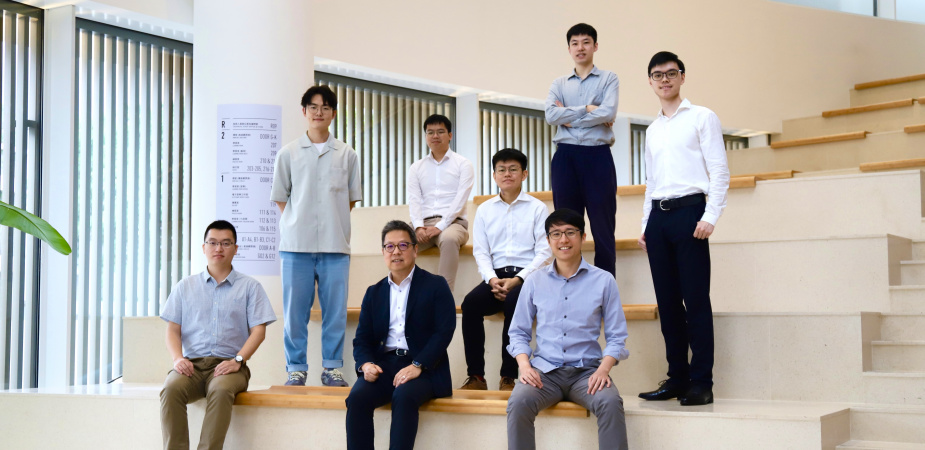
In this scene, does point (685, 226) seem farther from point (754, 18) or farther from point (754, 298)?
point (754, 18)

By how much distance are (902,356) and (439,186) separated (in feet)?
7.42

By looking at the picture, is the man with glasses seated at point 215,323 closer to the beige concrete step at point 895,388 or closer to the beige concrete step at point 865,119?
the beige concrete step at point 895,388

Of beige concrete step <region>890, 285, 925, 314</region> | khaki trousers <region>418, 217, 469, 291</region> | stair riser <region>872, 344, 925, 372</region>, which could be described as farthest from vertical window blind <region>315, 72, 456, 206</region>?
stair riser <region>872, 344, 925, 372</region>

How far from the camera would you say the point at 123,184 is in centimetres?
486

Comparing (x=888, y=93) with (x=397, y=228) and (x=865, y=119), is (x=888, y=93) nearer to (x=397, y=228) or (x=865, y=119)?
(x=865, y=119)

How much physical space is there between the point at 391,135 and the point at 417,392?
125 inches

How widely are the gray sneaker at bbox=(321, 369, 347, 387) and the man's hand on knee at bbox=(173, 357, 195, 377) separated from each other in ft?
2.05

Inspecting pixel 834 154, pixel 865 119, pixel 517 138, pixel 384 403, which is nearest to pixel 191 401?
pixel 384 403

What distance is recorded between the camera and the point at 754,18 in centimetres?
711

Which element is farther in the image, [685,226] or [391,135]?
[391,135]

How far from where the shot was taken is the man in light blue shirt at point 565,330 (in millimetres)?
3025

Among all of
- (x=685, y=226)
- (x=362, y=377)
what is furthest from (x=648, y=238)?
(x=362, y=377)

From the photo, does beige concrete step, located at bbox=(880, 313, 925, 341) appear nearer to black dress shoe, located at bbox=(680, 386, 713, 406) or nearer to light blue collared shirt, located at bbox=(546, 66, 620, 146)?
black dress shoe, located at bbox=(680, 386, 713, 406)

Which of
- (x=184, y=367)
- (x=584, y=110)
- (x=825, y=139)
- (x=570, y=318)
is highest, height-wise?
(x=825, y=139)
